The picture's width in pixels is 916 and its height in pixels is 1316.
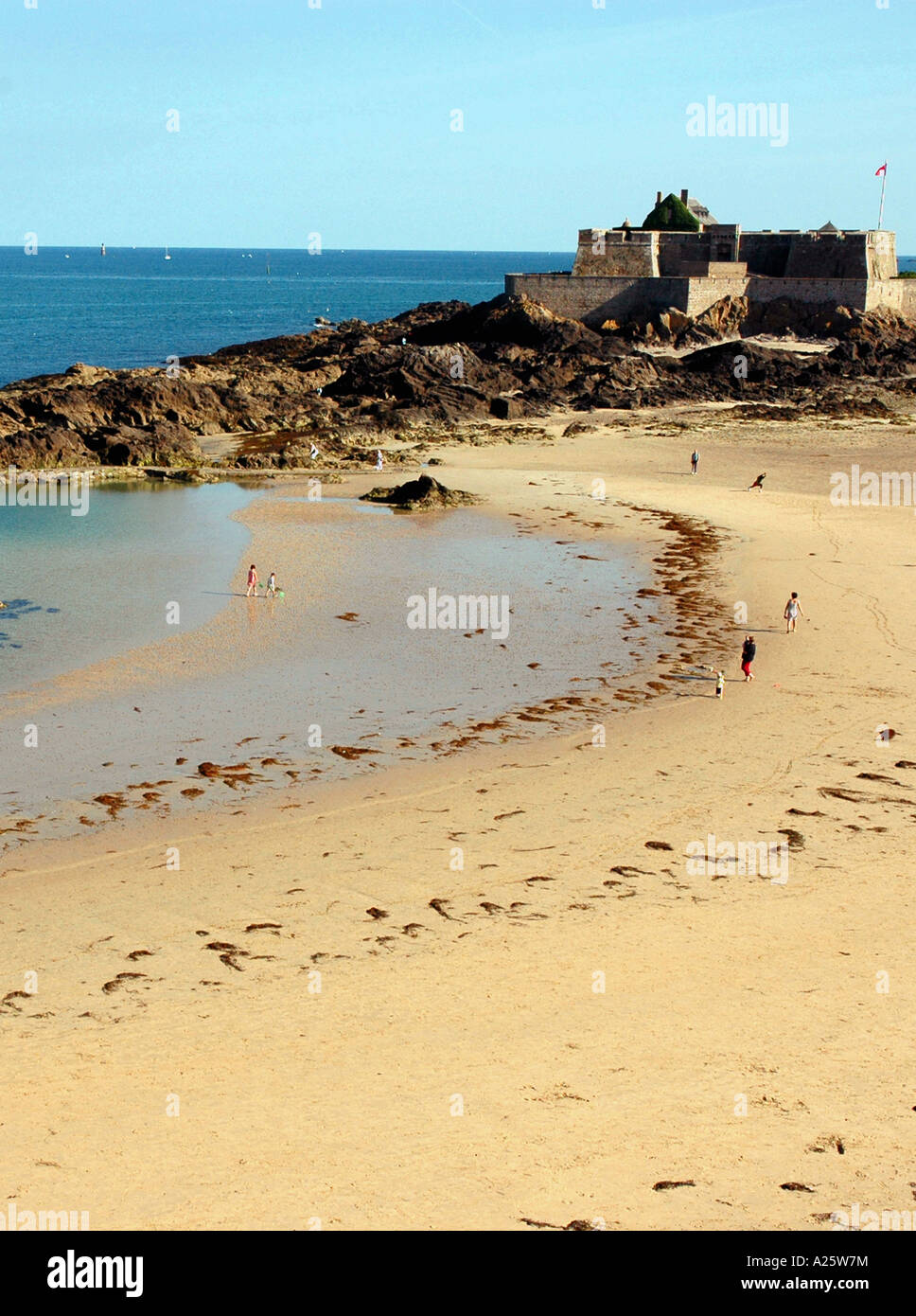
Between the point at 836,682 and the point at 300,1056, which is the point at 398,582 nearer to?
the point at 836,682

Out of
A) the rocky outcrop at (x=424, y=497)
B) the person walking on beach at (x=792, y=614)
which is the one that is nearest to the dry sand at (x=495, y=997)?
the person walking on beach at (x=792, y=614)

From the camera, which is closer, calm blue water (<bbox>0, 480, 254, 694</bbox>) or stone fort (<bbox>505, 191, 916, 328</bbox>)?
calm blue water (<bbox>0, 480, 254, 694</bbox>)

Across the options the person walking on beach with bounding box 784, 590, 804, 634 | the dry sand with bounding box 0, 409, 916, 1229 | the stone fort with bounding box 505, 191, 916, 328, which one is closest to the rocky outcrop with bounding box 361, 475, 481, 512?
the person walking on beach with bounding box 784, 590, 804, 634

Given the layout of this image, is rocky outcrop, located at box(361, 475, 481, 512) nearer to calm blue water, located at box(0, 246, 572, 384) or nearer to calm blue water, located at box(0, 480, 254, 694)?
calm blue water, located at box(0, 480, 254, 694)

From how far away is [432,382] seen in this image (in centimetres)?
5044

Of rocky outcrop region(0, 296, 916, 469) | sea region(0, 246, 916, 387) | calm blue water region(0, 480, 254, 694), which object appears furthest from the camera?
sea region(0, 246, 916, 387)

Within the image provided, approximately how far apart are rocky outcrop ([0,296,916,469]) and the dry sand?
27.7 meters

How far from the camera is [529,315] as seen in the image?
5925 cm

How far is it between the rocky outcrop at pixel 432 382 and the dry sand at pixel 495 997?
27661 millimetres

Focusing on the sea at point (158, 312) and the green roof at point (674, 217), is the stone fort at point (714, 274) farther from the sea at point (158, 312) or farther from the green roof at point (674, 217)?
the sea at point (158, 312)

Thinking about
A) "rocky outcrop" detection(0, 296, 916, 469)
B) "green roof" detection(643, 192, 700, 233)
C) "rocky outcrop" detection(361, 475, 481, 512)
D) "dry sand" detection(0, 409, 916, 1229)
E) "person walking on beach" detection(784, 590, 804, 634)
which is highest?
"green roof" detection(643, 192, 700, 233)

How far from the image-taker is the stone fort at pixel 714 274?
60.0m

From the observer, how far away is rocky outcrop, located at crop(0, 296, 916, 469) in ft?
139

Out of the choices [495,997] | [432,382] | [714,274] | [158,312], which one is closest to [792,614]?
[495,997]
